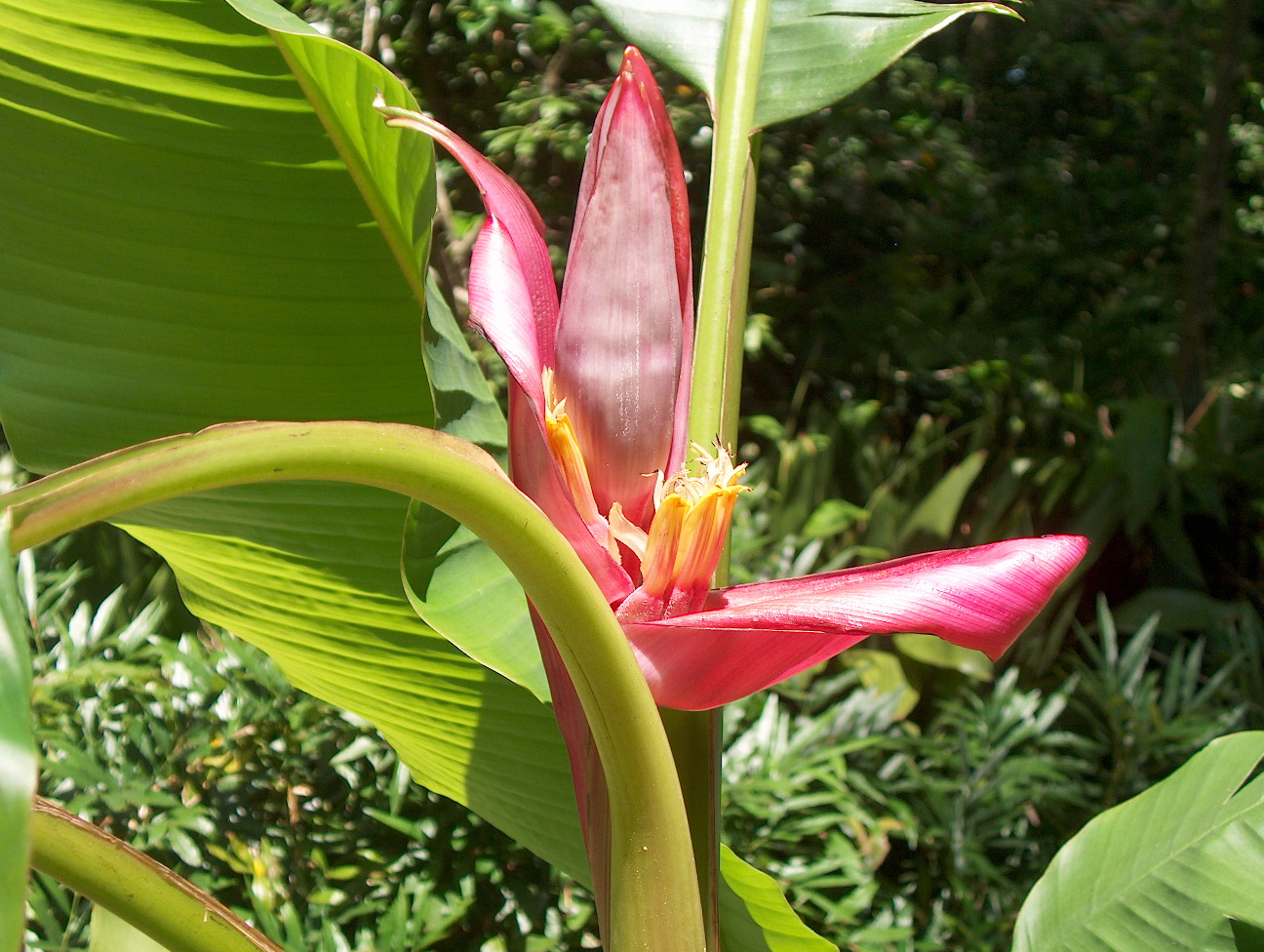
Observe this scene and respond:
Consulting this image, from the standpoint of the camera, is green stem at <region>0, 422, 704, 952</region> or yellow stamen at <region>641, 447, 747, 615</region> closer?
green stem at <region>0, 422, 704, 952</region>

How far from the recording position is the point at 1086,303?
10.8ft

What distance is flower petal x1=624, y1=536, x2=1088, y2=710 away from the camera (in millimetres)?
277

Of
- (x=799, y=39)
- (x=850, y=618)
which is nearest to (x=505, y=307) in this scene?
(x=850, y=618)

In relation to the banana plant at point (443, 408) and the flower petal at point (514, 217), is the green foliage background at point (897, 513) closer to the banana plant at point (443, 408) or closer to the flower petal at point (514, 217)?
the banana plant at point (443, 408)

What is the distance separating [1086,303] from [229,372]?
3.29 meters

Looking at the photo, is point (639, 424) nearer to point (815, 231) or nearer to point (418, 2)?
point (418, 2)

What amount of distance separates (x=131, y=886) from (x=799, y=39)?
0.51 m

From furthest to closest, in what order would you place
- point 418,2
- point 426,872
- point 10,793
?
1. point 418,2
2. point 426,872
3. point 10,793

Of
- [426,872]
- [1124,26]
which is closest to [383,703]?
[426,872]

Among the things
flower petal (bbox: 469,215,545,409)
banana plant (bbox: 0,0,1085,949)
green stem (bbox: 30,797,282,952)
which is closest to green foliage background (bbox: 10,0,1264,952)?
banana plant (bbox: 0,0,1085,949)

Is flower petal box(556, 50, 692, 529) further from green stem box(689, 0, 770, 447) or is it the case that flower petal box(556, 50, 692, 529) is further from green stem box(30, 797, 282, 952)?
green stem box(30, 797, 282, 952)

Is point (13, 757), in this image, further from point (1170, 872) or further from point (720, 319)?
point (1170, 872)

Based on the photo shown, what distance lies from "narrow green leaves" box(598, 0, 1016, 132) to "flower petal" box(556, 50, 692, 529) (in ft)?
0.58

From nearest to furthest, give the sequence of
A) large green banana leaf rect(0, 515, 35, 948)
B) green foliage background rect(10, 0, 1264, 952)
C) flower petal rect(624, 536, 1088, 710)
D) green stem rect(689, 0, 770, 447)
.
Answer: large green banana leaf rect(0, 515, 35, 948) → flower petal rect(624, 536, 1088, 710) → green stem rect(689, 0, 770, 447) → green foliage background rect(10, 0, 1264, 952)
